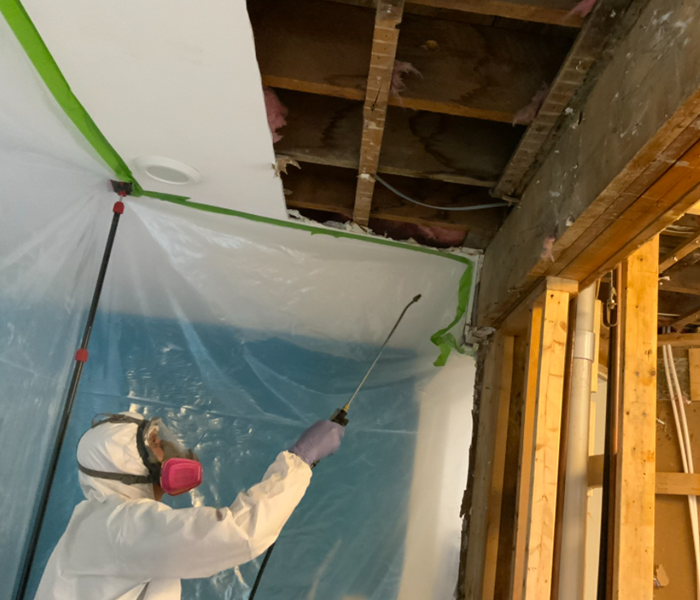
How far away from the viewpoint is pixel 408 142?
1609 mm

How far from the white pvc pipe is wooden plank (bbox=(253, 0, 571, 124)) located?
23.7 inches

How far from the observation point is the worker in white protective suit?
1.28m

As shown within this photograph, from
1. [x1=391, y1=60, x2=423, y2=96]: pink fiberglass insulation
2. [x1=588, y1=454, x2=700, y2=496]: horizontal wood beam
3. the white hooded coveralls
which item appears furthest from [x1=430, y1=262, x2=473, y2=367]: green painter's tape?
[x1=588, y1=454, x2=700, y2=496]: horizontal wood beam

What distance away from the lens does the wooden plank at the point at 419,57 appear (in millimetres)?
1239

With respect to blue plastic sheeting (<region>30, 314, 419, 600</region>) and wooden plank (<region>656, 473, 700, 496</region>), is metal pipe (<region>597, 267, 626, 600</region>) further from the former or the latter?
wooden plank (<region>656, 473, 700, 496</region>)

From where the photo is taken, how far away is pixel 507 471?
69.2 inches

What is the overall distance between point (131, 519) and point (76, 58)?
114 cm

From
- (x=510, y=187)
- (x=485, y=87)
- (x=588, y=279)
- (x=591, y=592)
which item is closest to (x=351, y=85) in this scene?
(x=485, y=87)

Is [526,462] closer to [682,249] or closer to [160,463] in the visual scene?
[682,249]

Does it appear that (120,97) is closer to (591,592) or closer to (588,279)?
(588,279)

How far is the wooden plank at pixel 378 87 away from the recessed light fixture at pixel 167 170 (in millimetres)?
579

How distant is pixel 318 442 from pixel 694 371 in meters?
2.36

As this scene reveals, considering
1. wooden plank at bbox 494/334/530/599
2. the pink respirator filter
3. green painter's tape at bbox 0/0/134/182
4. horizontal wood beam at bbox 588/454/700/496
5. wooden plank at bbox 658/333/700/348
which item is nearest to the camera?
green painter's tape at bbox 0/0/134/182

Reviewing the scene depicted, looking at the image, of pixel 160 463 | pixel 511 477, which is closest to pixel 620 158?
pixel 511 477
